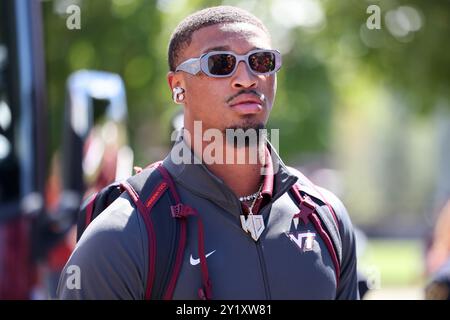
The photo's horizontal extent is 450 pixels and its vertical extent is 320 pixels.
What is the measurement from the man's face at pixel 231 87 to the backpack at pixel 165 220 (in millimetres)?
239

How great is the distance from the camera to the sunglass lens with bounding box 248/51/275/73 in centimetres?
303

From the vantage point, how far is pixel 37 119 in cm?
565

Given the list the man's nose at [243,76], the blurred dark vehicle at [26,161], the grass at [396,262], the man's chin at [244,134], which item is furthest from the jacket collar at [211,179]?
the blurred dark vehicle at [26,161]

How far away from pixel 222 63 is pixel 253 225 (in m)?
0.51

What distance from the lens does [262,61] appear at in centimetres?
305

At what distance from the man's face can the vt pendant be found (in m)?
0.29

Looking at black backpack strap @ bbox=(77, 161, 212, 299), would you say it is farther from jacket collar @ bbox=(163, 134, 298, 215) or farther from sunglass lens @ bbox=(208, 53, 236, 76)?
sunglass lens @ bbox=(208, 53, 236, 76)

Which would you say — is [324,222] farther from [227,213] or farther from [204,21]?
[204,21]

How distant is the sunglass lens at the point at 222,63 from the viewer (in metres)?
3.01

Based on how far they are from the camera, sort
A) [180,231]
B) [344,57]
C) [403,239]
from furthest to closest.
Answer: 1. [403,239]
2. [344,57]
3. [180,231]

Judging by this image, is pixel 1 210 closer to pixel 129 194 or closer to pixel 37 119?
pixel 37 119

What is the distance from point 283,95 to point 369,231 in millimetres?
21893

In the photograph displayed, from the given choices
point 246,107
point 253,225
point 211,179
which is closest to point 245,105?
point 246,107
